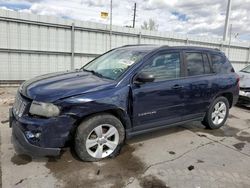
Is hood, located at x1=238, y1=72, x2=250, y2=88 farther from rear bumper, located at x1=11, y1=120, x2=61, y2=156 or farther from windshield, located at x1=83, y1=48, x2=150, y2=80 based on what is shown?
rear bumper, located at x1=11, y1=120, x2=61, y2=156

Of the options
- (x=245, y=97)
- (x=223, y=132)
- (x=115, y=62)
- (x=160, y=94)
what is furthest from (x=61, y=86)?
(x=245, y=97)

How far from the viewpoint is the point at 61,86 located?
3432mm

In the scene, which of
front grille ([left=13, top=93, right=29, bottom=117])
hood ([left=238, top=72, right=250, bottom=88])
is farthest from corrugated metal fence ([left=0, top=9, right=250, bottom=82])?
front grille ([left=13, top=93, right=29, bottom=117])

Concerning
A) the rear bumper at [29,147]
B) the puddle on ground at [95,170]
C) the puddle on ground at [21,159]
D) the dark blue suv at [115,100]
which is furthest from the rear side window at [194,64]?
the puddle on ground at [21,159]

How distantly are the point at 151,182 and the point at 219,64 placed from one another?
10.5 feet

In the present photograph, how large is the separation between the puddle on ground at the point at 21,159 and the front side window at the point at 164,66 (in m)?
2.20

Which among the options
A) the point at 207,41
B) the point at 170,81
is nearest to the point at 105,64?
the point at 170,81

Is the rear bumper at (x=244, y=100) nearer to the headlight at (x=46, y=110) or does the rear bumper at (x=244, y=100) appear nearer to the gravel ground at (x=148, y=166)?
the gravel ground at (x=148, y=166)

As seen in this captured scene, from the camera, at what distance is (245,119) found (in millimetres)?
6504

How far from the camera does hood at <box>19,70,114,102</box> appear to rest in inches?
126

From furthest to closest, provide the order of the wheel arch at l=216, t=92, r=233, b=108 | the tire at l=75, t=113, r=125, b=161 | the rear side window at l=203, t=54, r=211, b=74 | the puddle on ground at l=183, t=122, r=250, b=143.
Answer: the wheel arch at l=216, t=92, r=233, b=108 < the puddle on ground at l=183, t=122, r=250, b=143 < the rear side window at l=203, t=54, r=211, b=74 < the tire at l=75, t=113, r=125, b=161

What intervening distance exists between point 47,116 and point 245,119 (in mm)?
5408

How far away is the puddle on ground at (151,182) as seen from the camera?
121 inches

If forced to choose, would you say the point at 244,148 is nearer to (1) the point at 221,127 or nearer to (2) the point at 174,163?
(1) the point at 221,127
